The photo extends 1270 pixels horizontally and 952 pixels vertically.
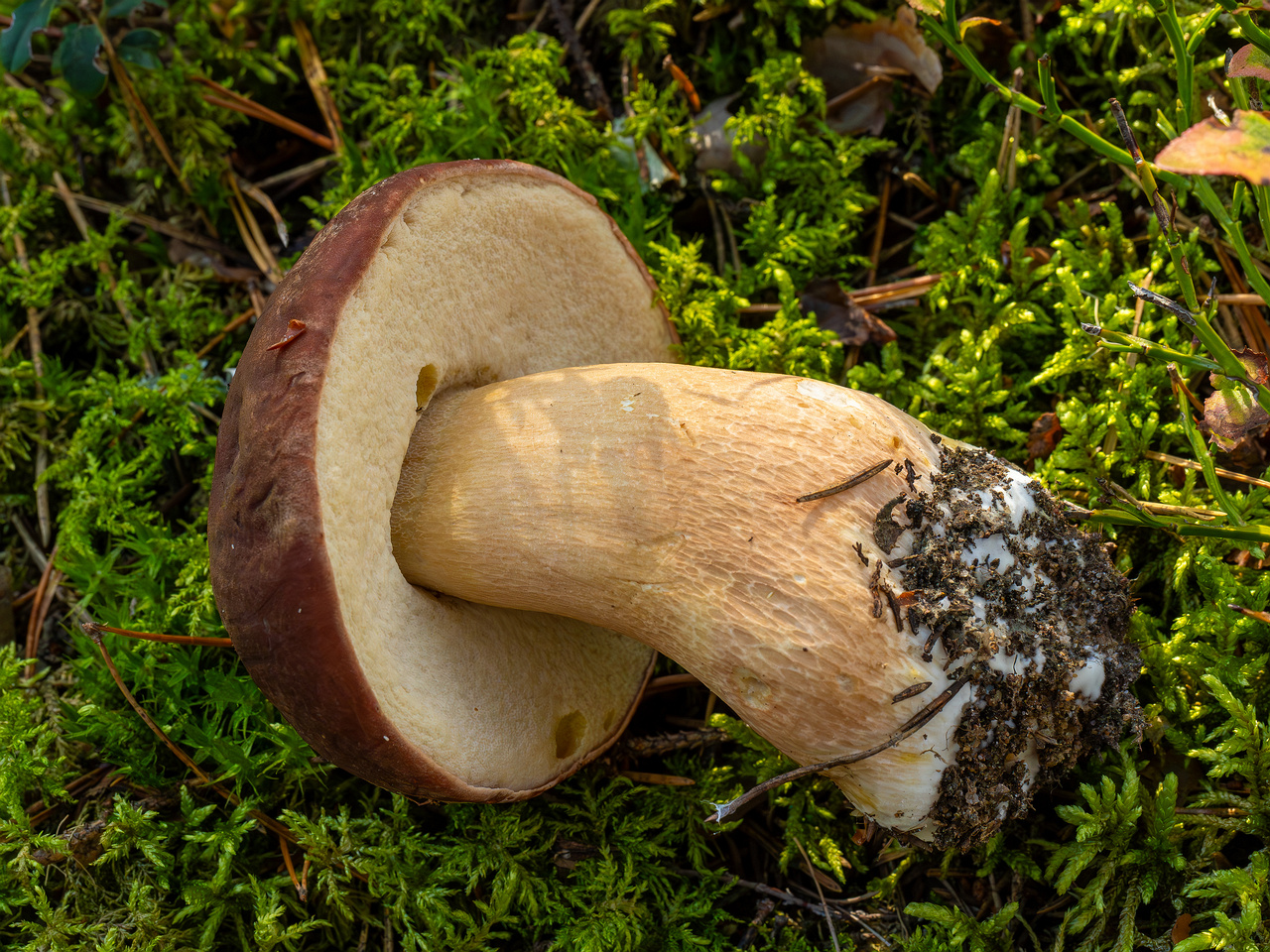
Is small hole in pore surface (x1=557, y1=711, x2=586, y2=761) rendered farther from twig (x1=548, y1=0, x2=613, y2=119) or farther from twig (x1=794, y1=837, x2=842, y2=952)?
twig (x1=548, y1=0, x2=613, y2=119)

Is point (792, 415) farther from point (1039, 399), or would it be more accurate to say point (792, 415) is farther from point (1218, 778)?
point (1218, 778)

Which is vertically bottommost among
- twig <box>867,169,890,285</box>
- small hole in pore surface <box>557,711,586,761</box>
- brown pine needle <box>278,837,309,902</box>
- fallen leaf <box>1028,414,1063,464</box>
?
brown pine needle <box>278,837,309,902</box>

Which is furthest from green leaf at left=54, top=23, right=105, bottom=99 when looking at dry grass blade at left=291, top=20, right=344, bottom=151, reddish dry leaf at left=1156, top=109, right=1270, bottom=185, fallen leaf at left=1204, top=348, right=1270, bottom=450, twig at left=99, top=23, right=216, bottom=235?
fallen leaf at left=1204, top=348, right=1270, bottom=450

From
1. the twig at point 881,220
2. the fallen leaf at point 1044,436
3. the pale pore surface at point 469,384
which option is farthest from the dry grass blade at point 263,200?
the fallen leaf at point 1044,436

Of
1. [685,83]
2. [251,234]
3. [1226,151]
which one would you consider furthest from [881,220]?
[251,234]

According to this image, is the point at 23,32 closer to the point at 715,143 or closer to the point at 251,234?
the point at 251,234

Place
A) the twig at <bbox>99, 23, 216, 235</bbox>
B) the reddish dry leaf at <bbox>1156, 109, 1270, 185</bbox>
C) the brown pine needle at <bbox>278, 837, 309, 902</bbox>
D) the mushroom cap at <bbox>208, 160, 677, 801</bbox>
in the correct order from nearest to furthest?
the reddish dry leaf at <bbox>1156, 109, 1270, 185</bbox>, the mushroom cap at <bbox>208, 160, 677, 801</bbox>, the brown pine needle at <bbox>278, 837, 309, 902</bbox>, the twig at <bbox>99, 23, 216, 235</bbox>

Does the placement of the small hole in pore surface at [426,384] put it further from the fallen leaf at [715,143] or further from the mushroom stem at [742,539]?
the fallen leaf at [715,143]

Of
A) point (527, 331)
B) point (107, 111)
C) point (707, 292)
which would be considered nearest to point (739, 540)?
point (527, 331)
